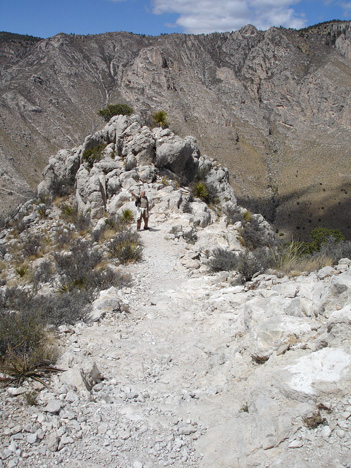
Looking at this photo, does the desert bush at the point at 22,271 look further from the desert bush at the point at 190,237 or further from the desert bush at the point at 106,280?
Result: the desert bush at the point at 190,237

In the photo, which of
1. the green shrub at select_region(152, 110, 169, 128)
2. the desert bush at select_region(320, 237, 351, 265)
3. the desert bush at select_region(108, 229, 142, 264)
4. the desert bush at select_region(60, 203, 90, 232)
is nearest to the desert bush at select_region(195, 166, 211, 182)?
the green shrub at select_region(152, 110, 169, 128)

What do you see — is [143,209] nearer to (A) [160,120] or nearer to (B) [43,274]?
(B) [43,274]

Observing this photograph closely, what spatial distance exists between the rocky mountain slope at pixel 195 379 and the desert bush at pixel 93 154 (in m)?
8.18

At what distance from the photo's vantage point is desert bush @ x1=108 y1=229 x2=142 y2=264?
29.3 feet

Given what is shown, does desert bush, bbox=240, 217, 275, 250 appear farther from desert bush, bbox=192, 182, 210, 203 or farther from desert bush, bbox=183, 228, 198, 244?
desert bush, bbox=192, 182, 210, 203

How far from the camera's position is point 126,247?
29.6ft

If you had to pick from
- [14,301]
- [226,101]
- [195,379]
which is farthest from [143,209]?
[226,101]

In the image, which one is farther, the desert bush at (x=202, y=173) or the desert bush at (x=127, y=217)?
the desert bush at (x=202, y=173)

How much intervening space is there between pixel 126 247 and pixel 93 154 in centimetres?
810

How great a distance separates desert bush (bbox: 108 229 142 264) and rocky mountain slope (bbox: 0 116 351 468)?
59 cm

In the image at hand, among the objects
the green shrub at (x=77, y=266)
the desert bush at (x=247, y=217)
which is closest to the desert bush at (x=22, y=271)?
the green shrub at (x=77, y=266)

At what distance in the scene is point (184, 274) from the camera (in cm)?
Answer: 823

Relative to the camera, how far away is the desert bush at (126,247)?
893 cm

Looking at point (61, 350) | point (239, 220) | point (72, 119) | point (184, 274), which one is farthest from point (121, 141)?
point (72, 119)
